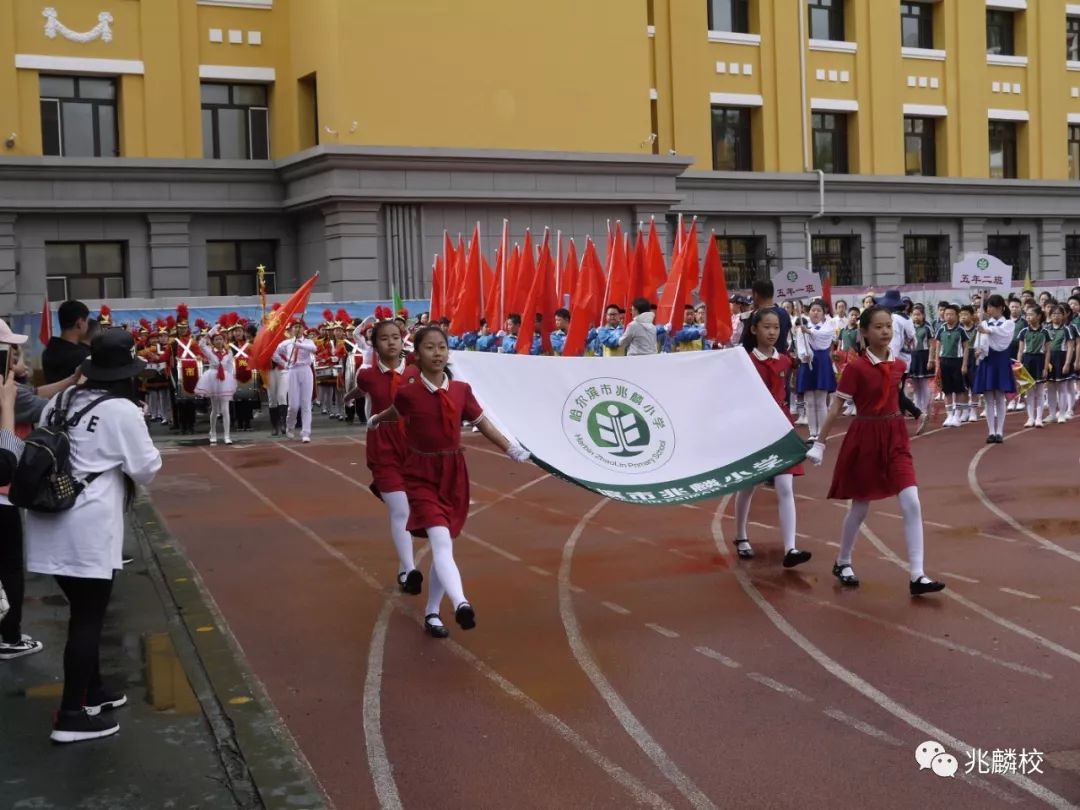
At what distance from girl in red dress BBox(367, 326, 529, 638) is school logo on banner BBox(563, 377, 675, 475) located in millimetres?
1138

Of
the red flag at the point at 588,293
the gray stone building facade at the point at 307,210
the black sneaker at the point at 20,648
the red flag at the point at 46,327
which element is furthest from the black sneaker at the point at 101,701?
the gray stone building facade at the point at 307,210

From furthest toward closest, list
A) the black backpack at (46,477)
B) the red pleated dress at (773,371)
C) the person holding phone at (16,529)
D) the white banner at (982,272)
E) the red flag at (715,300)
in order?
the white banner at (982,272)
the red flag at (715,300)
the red pleated dress at (773,371)
the person holding phone at (16,529)
the black backpack at (46,477)

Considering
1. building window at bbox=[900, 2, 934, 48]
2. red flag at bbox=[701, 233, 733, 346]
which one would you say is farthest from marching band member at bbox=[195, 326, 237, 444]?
building window at bbox=[900, 2, 934, 48]

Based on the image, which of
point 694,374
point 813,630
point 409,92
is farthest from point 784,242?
point 813,630

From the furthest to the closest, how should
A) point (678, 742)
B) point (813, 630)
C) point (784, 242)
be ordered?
point (784, 242) → point (813, 630) → point (678, 742)

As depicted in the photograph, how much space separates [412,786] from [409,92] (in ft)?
86.8

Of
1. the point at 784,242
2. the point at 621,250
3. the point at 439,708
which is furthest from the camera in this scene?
the point at 784,242

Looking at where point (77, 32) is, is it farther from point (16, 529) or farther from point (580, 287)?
point (16, 529)

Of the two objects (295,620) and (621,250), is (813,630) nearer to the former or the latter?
(295,620)

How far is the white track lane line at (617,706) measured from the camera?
230 inches

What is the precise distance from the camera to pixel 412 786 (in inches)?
237

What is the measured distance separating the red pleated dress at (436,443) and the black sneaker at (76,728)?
2.53 meters

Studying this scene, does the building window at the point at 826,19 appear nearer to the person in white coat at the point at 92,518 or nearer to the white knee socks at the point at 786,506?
the white knee socks at the point at 786,506

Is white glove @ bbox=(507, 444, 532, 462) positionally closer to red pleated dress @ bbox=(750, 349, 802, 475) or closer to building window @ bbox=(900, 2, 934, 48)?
red pleated dress @ bbox=(750, 349, 802, 475)
